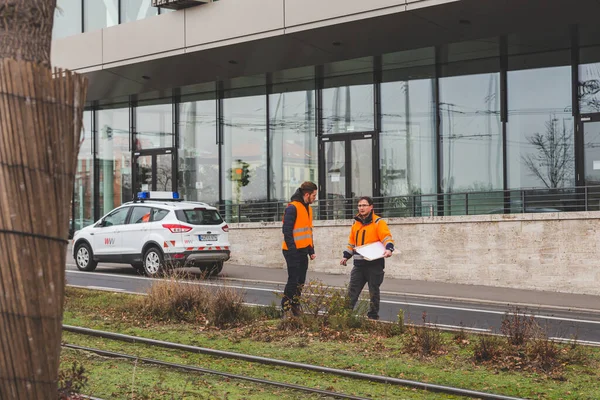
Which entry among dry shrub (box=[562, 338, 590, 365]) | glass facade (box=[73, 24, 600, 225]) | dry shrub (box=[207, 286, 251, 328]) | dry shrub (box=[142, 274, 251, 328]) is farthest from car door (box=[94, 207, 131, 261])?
dry shrub (box=[562, 338, 590, 365])

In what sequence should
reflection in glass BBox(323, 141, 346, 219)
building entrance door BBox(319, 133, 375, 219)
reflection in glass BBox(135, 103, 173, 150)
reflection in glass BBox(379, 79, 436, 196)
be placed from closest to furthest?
reflection in glass BBox(379, 79, 436, 196) < building entrance door BBox(319, 133, 375, 219) < reflection in glass BBox(323, 141, 346, 219) < reflection in glass BBox(135, 103, 173, 150)

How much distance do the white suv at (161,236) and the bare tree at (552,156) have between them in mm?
8365

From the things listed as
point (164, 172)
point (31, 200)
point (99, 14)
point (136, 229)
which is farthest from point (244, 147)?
point (31, 200)

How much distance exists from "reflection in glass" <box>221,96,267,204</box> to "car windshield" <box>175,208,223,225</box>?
7417 mm

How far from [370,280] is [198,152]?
17.5 metres

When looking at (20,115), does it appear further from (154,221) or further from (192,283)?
(154,221)

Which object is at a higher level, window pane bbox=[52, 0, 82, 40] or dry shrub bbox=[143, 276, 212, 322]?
window pane bbox=[52, 0, 82, 40]

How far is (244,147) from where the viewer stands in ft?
88.8

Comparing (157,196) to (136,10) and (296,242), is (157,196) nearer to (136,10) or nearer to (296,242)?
(136,10)

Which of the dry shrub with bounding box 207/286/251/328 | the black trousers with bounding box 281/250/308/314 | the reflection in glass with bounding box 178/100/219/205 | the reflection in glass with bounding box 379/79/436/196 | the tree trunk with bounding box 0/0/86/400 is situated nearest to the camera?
the tree trunk with bounding box 0/0/86/400

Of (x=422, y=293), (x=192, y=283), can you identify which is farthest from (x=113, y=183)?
(x=192, y=283)

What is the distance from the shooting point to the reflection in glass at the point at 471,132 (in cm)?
2194

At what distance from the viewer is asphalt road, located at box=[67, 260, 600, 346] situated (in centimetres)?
1180

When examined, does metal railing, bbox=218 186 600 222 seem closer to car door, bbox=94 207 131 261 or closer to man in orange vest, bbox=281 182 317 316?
car door, bbox=94 207 131 261
